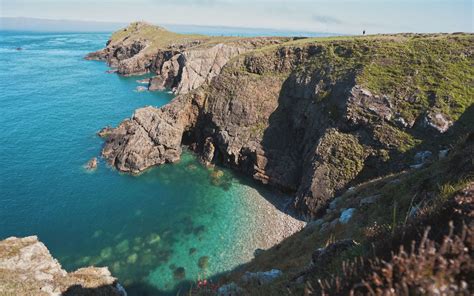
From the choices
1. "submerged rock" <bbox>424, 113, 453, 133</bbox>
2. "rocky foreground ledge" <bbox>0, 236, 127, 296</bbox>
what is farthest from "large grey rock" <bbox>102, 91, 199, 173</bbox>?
"submerged rock" <bbox>424, 113, 453, 133</bbox>

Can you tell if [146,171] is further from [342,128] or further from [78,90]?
[78,90]

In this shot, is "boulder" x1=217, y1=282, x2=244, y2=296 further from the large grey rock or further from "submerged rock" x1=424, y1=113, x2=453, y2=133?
the large grey rock

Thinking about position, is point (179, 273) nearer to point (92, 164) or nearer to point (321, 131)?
point (321, 131)

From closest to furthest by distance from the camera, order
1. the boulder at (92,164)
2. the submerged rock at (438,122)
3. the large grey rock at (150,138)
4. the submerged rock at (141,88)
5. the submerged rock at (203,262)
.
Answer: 1. the submerged rock at (203,262)
2. the submerged rock at (438,122)
3. the boulder at (92,164)
4. the large grey rock at (150,138)
5. the submerged rock at (141,88)

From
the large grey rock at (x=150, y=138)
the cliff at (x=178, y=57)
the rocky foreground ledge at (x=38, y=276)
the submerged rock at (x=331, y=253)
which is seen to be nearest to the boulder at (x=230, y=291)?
Result: the submerged rock at (x=331, y=253)

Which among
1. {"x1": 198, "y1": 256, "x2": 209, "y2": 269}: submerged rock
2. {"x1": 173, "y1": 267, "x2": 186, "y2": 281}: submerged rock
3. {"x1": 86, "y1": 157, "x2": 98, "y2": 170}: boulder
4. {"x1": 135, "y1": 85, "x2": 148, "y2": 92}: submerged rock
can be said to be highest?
{"x1": 135, "y1": 85, "x2": 148, "y2": 92}: submerged rock

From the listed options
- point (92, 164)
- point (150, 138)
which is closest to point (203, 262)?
point (150, 138)

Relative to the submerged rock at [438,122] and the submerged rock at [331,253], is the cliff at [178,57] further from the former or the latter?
the submerged rock at [331,253]
